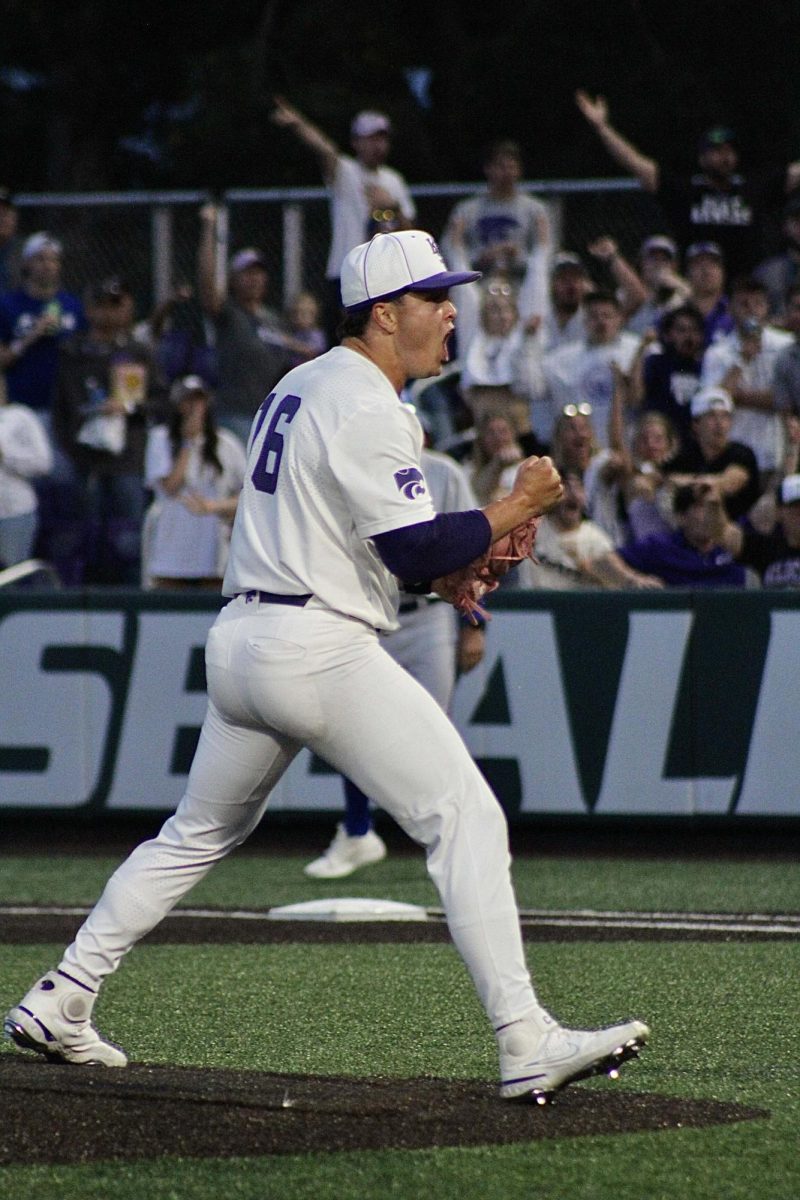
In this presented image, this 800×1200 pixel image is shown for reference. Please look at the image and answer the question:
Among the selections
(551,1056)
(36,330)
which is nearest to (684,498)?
(36,330)

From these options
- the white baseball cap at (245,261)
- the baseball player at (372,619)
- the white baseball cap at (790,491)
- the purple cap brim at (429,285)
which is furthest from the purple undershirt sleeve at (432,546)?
the white baseball cap at (245,261)

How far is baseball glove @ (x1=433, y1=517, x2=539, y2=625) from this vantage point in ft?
17.0

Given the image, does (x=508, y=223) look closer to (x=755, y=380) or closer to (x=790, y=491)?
(x=755, y=380)

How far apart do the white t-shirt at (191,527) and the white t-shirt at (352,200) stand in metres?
2.03

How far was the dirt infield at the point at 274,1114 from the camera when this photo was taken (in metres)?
4.59

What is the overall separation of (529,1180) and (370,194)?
34.6ft

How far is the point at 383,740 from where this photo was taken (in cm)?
492

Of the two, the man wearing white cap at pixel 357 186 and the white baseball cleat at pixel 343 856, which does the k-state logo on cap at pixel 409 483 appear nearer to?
the white baseball cleat at pixel 343 856

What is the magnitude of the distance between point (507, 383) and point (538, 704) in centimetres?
280

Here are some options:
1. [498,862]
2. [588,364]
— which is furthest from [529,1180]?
[588,364]

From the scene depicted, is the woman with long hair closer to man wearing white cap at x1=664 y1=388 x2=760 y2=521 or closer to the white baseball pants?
man wearing white cap at x1=664 y1=388 x2=760 y2=521

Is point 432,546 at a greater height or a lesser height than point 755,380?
lesser

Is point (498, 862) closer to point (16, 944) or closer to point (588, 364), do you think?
point (16, 944)

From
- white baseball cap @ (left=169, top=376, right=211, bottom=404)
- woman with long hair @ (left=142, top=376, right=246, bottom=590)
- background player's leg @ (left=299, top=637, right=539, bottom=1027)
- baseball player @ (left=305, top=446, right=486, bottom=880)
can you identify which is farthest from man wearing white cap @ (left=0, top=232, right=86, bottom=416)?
background player's leg @ (left=299, top=637, right=539, bottom=1027)
